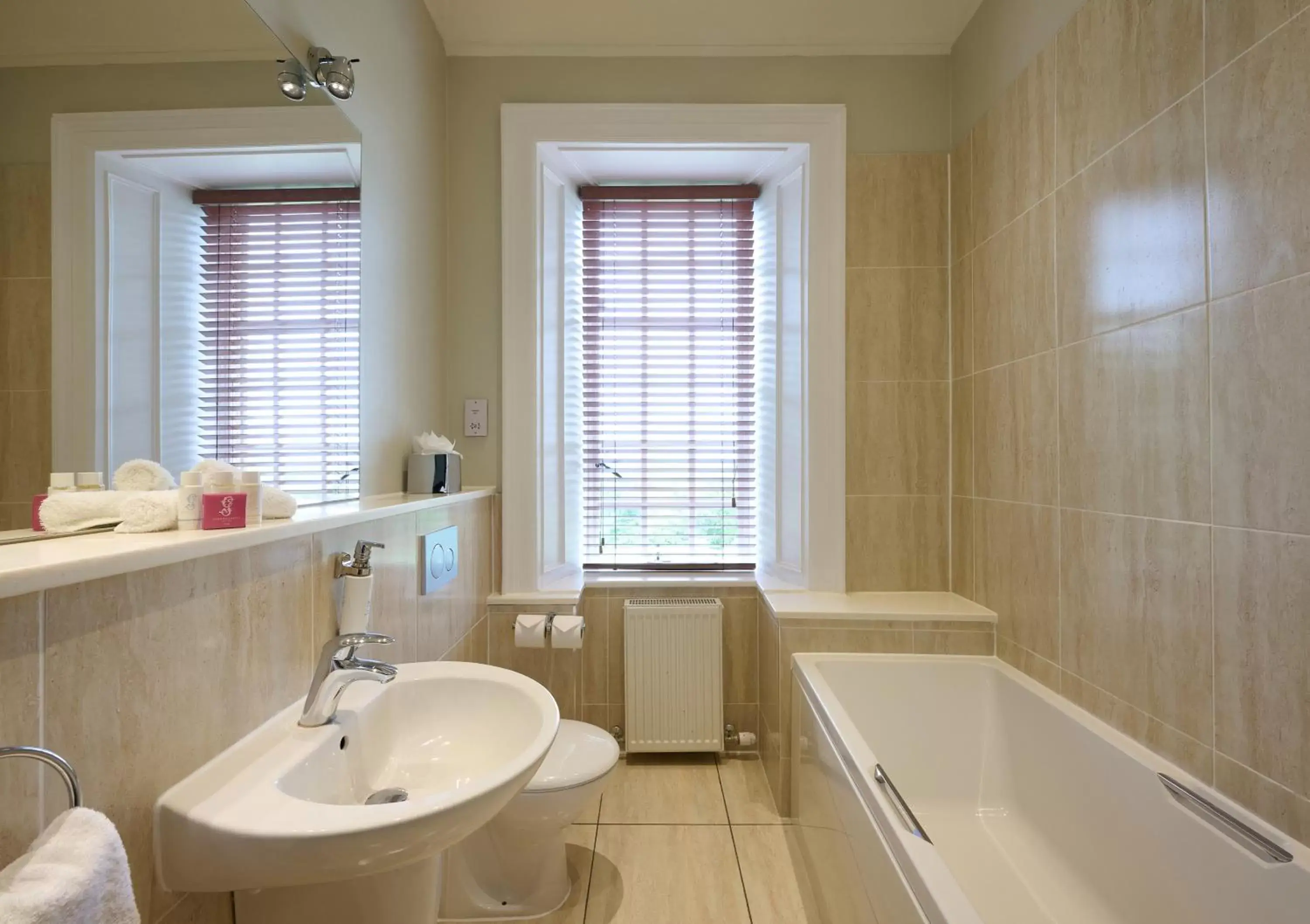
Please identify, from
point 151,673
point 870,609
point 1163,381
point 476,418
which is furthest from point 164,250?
point 870,609

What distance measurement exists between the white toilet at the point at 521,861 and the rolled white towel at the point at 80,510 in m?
1.07

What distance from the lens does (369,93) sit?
1628 mm

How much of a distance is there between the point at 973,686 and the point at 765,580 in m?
0.77

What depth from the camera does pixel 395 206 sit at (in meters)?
1.75

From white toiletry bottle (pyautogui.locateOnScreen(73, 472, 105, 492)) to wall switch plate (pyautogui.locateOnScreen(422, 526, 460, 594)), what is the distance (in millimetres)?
718

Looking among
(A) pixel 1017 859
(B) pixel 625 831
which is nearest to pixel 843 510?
(A) pixel 1017 859

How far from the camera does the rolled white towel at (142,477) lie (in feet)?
2.80

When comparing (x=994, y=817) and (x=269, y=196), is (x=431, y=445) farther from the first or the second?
(x=994, y=817)

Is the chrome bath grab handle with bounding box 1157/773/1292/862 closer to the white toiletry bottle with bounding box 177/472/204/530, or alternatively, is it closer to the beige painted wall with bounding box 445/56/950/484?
the white toiletry bottle with bounding box 177/472/204/530

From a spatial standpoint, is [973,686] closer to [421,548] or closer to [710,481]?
[710,481]

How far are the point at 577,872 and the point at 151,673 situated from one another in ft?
4.64

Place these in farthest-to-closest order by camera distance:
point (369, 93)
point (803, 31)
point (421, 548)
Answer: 1. point (803, 31)
2. point (369, 93)
3. point (421, 548)

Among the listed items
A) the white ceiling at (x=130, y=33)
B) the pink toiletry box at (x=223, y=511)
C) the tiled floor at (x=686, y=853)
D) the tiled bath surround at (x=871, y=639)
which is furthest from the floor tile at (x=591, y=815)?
the white ceiling at (x=130, y=33)

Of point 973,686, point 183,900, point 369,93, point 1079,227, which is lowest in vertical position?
point 973,686
